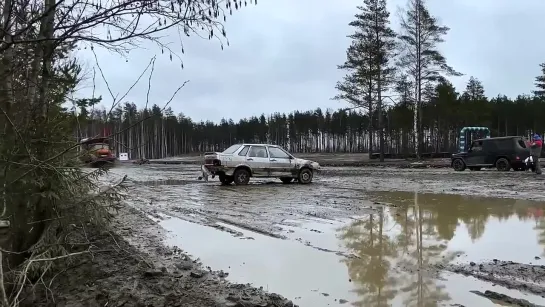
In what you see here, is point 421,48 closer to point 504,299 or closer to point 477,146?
point 477,146

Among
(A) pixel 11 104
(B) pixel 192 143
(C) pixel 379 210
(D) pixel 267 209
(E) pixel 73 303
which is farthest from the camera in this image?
(B) pixel 192 143

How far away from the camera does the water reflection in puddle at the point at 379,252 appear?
15.5 ft

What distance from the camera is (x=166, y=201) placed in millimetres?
12859

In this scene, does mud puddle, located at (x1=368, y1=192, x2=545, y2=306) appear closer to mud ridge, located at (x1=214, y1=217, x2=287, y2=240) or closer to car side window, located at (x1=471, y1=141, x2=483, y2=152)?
mud ridge, located at (x1=214, y1=217, x2=287, y2=240)

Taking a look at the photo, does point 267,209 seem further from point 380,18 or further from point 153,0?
point 380,18

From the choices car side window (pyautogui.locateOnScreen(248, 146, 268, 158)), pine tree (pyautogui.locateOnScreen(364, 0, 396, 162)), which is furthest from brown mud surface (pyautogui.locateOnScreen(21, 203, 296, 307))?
pine tree (pyautogui.locateOnScreen(364, 0, 396, 162))

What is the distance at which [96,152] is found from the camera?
515 cm

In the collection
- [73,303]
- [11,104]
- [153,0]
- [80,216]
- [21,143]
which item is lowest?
[73,303]

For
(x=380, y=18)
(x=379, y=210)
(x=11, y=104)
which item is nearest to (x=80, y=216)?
(x=11, y=104)

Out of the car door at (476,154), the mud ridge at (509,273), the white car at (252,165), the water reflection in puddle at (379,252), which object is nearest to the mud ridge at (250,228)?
the water reflection in puddle at (379,252)

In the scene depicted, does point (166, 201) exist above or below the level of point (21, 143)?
below

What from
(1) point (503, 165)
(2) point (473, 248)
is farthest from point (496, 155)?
(2) point (473, 248)

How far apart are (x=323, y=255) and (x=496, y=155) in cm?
2102

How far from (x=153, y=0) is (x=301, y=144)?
10432 cm
